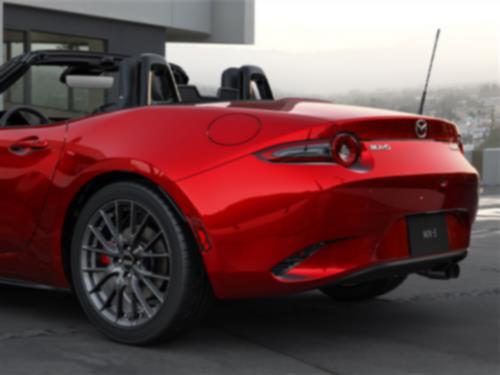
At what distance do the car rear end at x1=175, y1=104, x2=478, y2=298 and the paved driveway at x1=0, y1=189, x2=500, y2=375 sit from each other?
1.10ft

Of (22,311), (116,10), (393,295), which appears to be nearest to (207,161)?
(22,311)

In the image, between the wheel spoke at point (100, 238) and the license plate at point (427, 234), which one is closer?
the license plate at point (427, 234)

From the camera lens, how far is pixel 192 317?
13.2ft

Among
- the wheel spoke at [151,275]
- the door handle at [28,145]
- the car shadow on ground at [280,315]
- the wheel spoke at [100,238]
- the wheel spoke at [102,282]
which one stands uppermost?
the door handle at [28,145]

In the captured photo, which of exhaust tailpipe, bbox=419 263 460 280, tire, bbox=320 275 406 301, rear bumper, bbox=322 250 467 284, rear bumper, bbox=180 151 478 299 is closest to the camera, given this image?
rear bumper, bbox=180 151 478 299

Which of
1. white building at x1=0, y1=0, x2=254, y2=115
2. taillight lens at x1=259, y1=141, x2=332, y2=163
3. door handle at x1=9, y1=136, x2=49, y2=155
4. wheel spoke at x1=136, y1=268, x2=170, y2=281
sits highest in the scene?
white building at x1=0, y1=0, x2=254, y2=115

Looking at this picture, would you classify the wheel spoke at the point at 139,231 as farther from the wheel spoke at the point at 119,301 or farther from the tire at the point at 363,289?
the tire at the point at 363,289

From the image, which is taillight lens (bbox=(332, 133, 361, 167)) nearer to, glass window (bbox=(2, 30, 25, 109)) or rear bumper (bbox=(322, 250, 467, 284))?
rear bumper (bbox=(322, 250, 467, 284))

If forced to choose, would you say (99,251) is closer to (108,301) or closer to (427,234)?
(108,301)

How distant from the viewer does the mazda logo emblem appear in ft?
14.1

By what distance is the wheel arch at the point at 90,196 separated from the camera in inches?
158

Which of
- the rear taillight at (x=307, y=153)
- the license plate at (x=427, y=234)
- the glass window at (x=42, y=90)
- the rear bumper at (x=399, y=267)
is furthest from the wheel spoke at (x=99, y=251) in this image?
the glass window at (x=42, y=90)

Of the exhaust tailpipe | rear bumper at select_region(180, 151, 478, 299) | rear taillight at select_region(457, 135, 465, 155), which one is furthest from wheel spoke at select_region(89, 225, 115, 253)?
rear taillight at select_region(457, 135, 465, 155)

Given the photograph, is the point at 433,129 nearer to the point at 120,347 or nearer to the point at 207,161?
the point at 207,161
